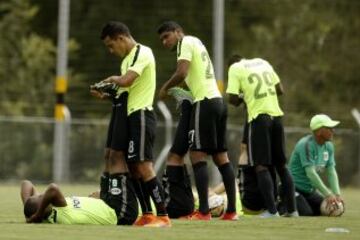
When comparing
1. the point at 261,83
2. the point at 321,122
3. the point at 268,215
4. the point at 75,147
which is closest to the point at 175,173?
the point at 268,215

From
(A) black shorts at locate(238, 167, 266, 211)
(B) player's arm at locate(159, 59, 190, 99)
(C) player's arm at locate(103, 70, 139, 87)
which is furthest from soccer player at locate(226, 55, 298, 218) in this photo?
(C) player's arm at locate(103, 70, 139, 87)

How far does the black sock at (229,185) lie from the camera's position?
47.4 feet

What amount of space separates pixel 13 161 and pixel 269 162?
1339cm

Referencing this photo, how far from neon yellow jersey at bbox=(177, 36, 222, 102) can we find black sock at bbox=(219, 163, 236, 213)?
2.47ft

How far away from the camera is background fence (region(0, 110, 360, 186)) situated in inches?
1112

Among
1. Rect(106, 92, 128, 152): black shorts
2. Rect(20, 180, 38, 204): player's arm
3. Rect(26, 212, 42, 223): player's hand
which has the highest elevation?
Rect(106, 92, 128, 152): black shorts

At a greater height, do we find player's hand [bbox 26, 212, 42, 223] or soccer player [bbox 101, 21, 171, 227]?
soccer player [bbox 101, 21, 171, 227]

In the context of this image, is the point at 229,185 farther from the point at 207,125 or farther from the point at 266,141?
the point at 266,141

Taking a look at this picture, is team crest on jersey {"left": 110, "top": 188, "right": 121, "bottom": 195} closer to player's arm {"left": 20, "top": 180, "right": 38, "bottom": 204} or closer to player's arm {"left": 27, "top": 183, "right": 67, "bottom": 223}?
player's arm {"left": 27, "top": 183, "right": 67, "bottom": 223}

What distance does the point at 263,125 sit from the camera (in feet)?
51.3

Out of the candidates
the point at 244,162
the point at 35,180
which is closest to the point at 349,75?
the point at 35,180

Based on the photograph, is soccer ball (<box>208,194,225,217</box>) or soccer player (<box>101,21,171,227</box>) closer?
soccer player (<box>101,21,171,227</box>)

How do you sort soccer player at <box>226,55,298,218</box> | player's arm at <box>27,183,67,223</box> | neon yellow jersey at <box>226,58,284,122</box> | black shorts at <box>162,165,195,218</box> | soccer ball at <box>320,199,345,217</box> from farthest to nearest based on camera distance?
soccer ball at <box>320,199,345,217</box>
neon yellow jersey at <box>226,58,284,122</box>
soccer player at <box>226,55,298,218</box>
black shorts at <box>162,165,195,218</box>
player's arm at <box>27,183,67,223</box>

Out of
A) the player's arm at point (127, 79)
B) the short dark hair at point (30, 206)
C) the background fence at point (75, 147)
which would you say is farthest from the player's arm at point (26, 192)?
the background fence at point (75, 147)
